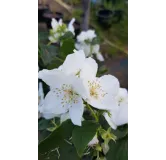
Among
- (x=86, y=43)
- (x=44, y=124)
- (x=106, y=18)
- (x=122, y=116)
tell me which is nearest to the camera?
(x=122, y=116)

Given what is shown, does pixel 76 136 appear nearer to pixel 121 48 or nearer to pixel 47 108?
pixel 47 108

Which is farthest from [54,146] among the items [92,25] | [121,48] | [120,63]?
[92,25]

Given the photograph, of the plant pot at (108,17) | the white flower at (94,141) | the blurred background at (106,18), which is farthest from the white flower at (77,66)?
the plant pot at (108,17)

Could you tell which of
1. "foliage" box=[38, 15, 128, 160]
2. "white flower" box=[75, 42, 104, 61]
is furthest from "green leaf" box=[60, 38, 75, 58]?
"white flower" box=[75, 42, 104, 61]

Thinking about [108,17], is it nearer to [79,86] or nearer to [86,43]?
[86,43]

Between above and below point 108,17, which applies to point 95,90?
above

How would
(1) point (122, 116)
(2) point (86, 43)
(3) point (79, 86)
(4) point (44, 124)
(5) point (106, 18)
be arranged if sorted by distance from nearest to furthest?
1. (3) point (79, 86)
2. (1) point (122, 116)
3. (4) point (44, 124)
4. (2) point (86, 43)
5. (5) point (106, 18)

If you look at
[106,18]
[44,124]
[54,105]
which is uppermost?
[54,105]

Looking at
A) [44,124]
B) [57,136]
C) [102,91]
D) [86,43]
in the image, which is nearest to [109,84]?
[102,91]
